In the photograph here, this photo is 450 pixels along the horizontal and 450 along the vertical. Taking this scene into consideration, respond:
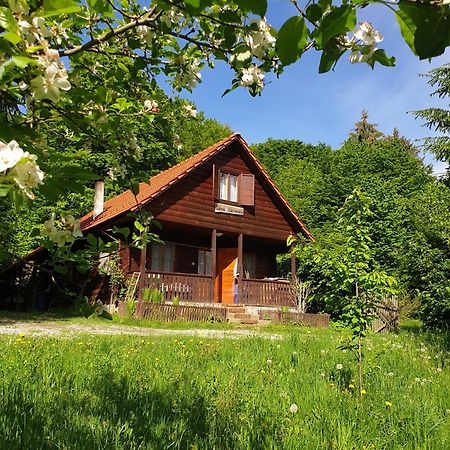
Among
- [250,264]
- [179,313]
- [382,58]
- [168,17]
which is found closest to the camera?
[382,58]

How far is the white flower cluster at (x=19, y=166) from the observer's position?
3.63 feet

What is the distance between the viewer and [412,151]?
1698 inches

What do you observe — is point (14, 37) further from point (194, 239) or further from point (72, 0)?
point (194, 239)

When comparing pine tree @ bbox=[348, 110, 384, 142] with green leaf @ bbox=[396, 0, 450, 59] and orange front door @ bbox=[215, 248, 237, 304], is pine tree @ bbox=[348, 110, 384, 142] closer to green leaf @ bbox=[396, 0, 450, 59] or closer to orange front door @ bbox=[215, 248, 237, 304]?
orange front door @ bbox=[215, 248, 237, 304]

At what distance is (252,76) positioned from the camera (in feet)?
6.77

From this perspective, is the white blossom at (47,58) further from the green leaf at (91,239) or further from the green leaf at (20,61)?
the green leaf at (91,239)

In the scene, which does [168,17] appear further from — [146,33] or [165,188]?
[165,188]

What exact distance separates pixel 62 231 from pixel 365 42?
124cm

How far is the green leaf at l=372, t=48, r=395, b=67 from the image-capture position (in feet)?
4.20

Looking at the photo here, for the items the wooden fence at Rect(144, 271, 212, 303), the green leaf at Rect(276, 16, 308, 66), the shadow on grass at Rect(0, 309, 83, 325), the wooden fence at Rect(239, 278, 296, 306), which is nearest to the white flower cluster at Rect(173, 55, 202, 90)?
the green leaf at Rect(276, 16, 308, 66)

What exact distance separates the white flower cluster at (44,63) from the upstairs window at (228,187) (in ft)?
59.0

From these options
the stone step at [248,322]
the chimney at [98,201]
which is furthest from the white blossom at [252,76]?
the chimney at [98,201]

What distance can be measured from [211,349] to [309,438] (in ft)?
12.6

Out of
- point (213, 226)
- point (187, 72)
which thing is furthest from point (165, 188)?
point (187, 72)
